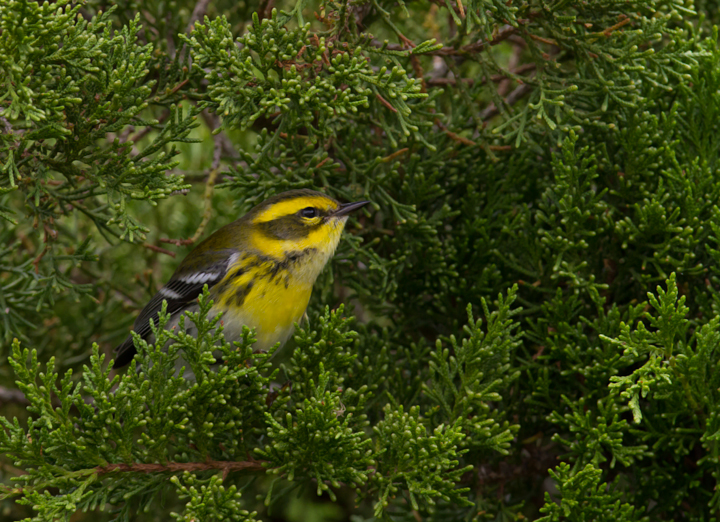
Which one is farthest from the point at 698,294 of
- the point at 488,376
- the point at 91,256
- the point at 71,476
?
the point at 91,256

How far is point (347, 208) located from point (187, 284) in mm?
1008

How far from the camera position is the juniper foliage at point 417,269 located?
2152mm

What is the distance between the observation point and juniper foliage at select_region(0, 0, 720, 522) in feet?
7.06

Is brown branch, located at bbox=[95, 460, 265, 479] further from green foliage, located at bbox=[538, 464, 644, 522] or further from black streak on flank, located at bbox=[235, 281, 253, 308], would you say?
green foliage, located at bbox=[538, 464, 644, 522]

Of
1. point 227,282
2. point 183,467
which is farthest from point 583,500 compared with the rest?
point 227,282

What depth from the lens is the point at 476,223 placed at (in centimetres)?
286

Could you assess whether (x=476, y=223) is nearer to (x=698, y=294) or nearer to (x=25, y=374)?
(x=698, y=294)

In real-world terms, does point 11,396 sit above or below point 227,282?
below

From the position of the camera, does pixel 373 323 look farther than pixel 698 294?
Yes

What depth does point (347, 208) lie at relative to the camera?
118 inches

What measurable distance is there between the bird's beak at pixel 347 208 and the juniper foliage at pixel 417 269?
6cm

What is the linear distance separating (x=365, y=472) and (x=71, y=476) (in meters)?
0.97

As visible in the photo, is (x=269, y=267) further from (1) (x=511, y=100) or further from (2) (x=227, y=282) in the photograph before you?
(1) (x=511, y=100)

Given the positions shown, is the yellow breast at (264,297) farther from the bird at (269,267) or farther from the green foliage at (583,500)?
the green foliage at (583,500)
